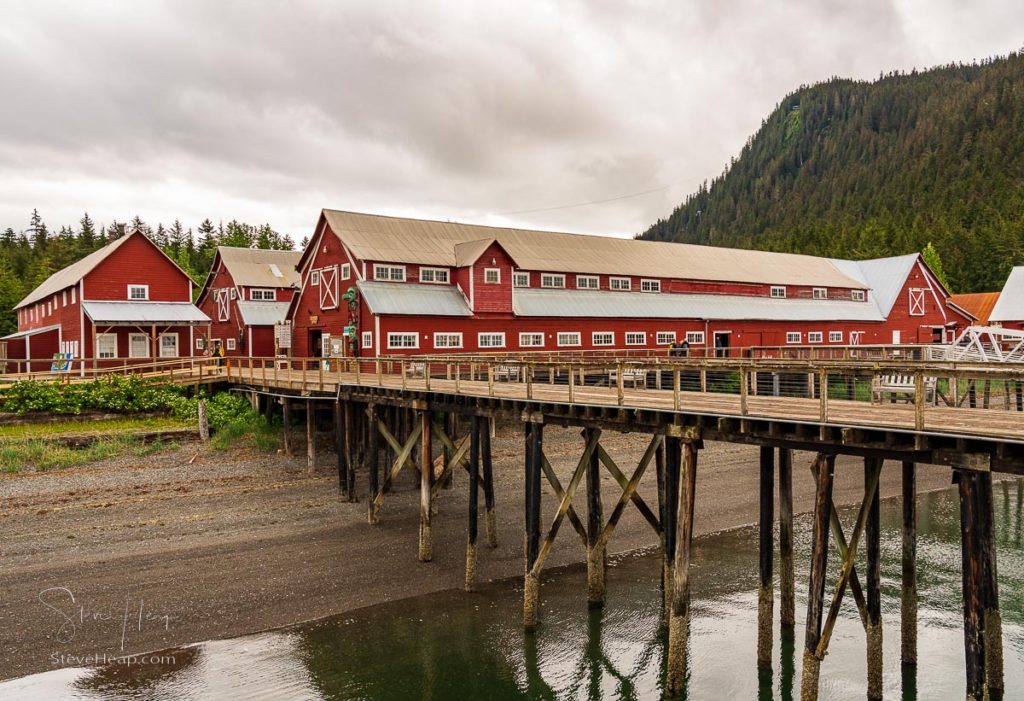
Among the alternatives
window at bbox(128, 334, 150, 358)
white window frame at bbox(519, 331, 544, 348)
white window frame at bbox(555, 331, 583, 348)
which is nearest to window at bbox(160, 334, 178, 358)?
window at bbox(128, 334, 150, 358)

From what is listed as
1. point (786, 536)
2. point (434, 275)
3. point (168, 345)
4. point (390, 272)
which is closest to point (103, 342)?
point (168, 345)

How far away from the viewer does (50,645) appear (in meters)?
14.2

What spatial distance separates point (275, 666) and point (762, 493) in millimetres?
10347

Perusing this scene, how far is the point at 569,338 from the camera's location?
136 feet

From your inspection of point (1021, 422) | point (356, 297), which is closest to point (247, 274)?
point (356, 297)

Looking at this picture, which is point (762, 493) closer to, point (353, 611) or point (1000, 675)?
point (1000, 675)

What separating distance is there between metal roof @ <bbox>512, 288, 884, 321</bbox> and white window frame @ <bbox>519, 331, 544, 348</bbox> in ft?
3.87

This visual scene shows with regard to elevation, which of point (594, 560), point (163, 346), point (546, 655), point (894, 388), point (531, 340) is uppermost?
point (163, 346)

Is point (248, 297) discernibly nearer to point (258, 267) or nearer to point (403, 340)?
point (258, 267)

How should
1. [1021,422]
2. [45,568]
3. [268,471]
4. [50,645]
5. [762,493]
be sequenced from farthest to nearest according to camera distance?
[268,471] < [45,568] < [50,645] < [762,493] < [1021,422]

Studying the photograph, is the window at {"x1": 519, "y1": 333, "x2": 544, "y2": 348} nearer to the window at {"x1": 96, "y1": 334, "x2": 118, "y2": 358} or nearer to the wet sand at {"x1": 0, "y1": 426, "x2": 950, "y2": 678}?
the wet sand at {"x1": 0, "y1": 426, "x2": 950, "y2": 678}

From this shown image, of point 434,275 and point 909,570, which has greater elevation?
point 434,275

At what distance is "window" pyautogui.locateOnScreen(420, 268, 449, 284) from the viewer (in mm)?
37344

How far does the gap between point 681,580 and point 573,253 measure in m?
35.2
